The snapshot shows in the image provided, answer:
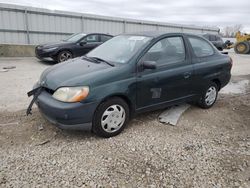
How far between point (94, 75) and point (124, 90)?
48 cm

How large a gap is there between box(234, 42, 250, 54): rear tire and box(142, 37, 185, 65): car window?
17493 millimetres

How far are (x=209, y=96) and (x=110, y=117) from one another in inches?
94.6

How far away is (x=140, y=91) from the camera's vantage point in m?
3.39

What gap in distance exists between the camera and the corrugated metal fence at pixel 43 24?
1182cm

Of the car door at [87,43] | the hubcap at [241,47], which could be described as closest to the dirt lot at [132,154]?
the car door at [87,43]

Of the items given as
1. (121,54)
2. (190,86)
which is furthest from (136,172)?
(190,86)

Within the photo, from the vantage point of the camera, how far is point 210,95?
456cm

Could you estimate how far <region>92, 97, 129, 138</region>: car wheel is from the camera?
3080 millimetres

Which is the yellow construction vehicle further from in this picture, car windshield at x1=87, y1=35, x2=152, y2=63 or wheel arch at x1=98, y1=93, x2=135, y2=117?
wheel arch at x1=98, y1=93, x2=135, y2=117

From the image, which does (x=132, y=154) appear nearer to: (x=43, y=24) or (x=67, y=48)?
(x=67, y=48)

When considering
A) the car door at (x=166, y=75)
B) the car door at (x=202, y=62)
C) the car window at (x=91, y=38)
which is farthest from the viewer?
the car window at (x=91, y=38)

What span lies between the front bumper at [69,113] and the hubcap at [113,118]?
0.73 feet

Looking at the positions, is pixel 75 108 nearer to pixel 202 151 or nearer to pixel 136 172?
pixel 136 172

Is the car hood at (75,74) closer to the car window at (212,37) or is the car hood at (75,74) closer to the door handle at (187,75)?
the door handle at (187,75)
